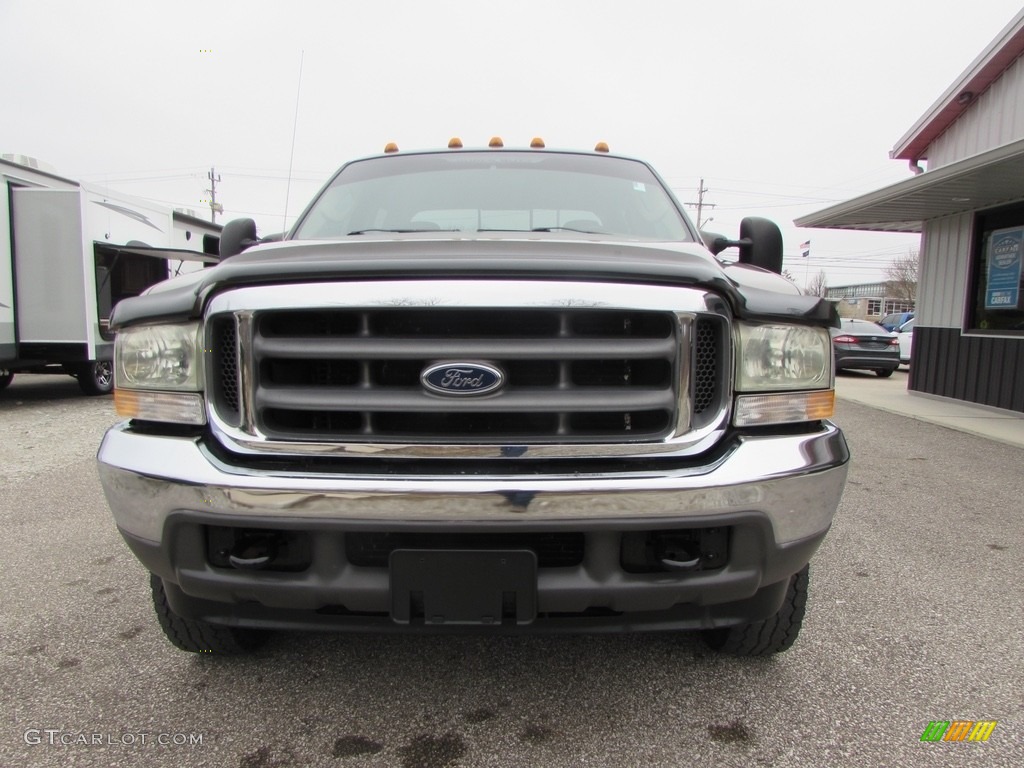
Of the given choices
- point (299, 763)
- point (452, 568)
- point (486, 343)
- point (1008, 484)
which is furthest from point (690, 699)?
point (1008, 484)

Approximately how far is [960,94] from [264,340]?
1160cm

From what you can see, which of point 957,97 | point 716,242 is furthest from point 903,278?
point 716,242

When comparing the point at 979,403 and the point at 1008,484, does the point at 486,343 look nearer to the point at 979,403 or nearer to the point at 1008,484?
the point at 1008,484

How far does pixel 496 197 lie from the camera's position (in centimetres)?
283

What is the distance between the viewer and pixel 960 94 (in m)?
9.56

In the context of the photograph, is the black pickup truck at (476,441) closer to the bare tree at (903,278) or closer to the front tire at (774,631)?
the front tire at (774,631)

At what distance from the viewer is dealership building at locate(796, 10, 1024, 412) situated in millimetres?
Result: 8211

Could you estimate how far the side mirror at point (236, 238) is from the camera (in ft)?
8.64

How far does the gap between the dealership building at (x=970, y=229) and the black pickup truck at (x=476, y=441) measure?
7.08 m

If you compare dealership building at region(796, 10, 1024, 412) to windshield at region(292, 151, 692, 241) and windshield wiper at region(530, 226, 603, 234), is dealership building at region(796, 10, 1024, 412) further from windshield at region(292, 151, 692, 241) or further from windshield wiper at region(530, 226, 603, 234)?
windshield wiper at region(530, 226, 603, 234)

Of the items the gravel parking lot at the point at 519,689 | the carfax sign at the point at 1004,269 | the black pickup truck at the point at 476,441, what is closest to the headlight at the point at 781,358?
the black pickup truck at the point at 476,441

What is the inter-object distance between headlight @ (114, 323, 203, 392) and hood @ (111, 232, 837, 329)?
0.04m

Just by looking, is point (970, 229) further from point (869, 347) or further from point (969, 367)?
point (869, 347)

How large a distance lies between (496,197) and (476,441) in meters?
1.55
